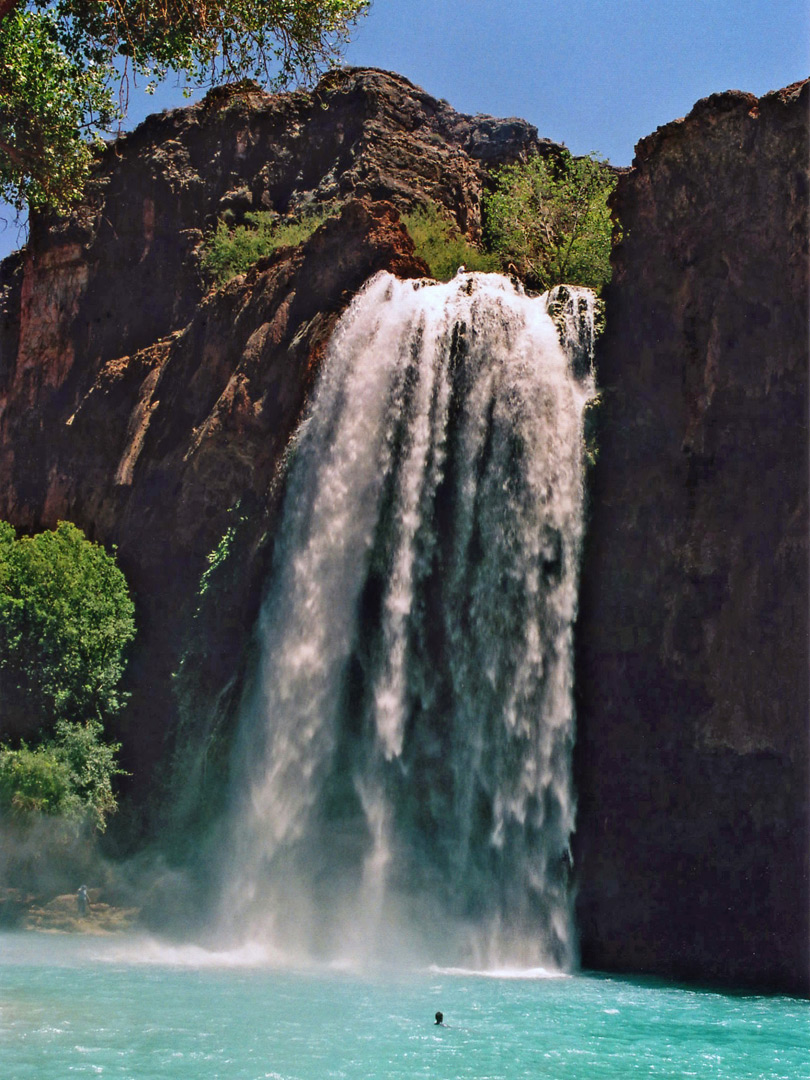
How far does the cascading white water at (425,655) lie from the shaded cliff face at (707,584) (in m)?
0.88

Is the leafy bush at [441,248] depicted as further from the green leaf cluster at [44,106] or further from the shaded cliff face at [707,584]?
the green leaf cluster at [44,106]

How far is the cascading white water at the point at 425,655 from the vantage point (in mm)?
21000

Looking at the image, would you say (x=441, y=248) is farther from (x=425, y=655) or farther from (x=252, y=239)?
(x=425, y=655)

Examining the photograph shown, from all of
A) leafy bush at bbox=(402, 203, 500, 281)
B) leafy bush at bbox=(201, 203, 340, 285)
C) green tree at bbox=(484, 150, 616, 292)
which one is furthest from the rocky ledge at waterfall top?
green tree at bbox=(484, 150, 616, 292)

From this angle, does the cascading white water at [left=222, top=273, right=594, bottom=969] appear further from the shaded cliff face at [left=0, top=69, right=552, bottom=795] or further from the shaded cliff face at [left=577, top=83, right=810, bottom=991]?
the shaded cliff face at [left=0, top=69, right=552, bottom=795]

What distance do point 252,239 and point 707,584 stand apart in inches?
613

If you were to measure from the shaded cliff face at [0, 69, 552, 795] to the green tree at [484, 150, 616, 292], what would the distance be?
973mm

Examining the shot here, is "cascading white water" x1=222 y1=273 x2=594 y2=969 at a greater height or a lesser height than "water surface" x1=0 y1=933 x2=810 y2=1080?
greater

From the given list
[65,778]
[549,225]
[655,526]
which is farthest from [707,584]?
[549,225]

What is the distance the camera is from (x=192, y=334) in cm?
2798

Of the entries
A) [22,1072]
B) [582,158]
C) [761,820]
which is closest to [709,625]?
[761,820]

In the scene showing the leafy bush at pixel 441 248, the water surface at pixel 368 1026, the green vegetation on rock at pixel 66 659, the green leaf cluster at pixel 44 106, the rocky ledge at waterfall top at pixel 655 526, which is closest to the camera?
the water surface at pixel 368 1026

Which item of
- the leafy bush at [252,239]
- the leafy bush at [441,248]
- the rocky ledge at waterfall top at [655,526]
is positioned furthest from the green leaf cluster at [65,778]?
the leafy bush at [441,248]

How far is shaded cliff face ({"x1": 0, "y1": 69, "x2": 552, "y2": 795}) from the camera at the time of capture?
24969mm
